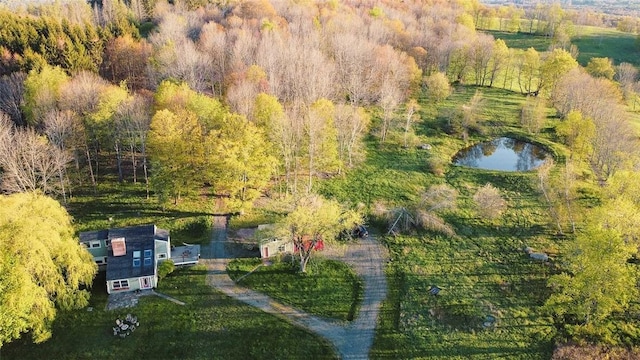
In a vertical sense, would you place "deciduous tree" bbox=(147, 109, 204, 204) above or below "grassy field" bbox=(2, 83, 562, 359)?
above

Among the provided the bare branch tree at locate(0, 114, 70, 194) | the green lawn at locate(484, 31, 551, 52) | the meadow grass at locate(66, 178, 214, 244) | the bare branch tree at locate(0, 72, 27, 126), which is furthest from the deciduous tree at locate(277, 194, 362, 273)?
the green lawn at locate(484, 31, 551, 52)


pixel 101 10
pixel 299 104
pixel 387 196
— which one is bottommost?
pixel 387 196

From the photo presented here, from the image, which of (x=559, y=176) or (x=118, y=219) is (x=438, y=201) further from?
(x=118, y=219)

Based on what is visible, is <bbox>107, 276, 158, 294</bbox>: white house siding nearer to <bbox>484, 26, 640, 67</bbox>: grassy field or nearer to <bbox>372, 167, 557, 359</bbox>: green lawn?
<bbox>372, 167, 557, 359</bbox>: green lawn

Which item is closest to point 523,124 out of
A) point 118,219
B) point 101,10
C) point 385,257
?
point 385,257

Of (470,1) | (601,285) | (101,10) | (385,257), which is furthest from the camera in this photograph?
(470,1)

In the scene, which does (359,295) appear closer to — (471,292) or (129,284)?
(471,292)

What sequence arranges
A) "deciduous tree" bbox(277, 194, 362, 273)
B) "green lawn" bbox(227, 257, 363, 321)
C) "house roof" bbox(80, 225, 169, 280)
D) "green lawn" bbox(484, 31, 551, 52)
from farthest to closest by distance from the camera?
"green lawn" bbox(484, 31, 551, 52) → "deciduous tree" bbox(277, 194, 362, 273) → "house roof" bbox(80, 225, 169, 280) → "green lawn" bbox(227, 257, 363, 321)

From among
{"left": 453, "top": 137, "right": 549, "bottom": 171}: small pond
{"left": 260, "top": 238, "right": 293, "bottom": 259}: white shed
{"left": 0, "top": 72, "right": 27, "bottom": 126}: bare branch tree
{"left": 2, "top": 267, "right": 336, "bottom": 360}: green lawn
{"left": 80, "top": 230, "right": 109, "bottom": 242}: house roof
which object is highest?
{"left": 0, "top": 72, "right": 27, "bottom": 126}: bare branch tree
